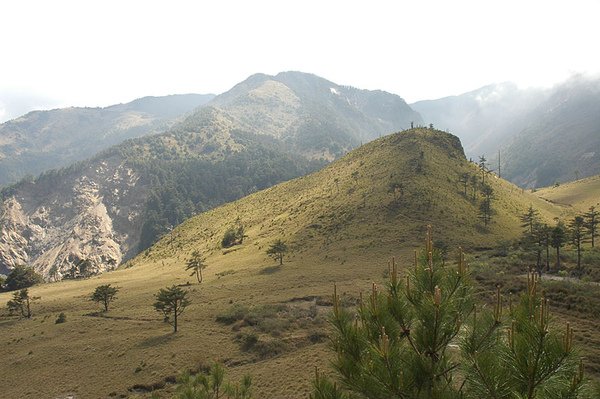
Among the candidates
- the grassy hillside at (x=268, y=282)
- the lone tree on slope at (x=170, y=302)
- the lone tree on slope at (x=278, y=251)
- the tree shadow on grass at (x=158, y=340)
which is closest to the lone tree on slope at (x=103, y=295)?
the grassy hillside at (x=268, y=282)

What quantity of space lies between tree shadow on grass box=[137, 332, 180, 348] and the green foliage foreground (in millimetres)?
43586

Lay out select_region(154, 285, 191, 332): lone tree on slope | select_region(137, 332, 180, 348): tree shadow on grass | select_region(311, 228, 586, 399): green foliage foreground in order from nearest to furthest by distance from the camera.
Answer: select_region(311, 228, 586, 399): green foliage foreground < select_region(137, 332, 180, 348): tree shadow on grass < select_region(154, 285, 191, 332): lone tree on slope

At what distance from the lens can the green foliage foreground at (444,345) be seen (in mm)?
5758

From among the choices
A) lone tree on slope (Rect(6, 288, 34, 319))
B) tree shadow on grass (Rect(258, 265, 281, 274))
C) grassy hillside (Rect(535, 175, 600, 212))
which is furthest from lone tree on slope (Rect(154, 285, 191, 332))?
grassy hillside (Rect(535, 175, 600, 212))

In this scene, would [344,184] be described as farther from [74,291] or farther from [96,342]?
[96,342]

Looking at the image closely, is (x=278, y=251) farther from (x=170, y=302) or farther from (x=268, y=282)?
(x=170, y=302)

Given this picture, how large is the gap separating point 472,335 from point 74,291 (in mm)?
→ 94169

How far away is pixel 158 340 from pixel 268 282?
82.0 feet

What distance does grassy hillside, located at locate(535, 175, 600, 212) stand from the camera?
137m

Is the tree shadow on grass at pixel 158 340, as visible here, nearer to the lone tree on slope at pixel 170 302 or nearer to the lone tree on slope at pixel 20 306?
the lone tree on slope at pixel 170 302

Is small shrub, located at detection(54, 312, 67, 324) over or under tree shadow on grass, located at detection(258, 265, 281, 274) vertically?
under

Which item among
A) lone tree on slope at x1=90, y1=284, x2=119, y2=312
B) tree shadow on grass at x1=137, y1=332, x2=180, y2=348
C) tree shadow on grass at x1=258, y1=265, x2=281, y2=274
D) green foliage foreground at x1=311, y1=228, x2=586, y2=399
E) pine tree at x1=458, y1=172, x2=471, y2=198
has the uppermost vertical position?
pine tree at x1=458, y1=172, x2=471, y2=198

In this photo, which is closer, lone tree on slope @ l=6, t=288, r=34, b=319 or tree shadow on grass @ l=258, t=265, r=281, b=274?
lone tree on slope @ l=6, t=288, r=34, b=319

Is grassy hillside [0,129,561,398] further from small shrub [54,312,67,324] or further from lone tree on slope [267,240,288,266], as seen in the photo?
lone tree on slope [267,240,288,266]
